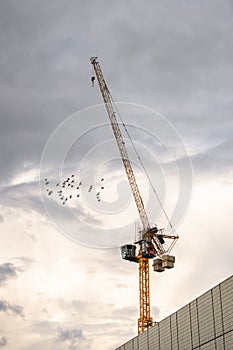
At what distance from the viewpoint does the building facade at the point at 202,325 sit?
6003 cm

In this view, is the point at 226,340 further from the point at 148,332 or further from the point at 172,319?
the point at 148,332

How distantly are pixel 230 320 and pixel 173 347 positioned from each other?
14247 mm

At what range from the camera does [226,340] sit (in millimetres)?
59656

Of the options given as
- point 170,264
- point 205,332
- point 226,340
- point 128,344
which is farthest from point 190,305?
point 170,264

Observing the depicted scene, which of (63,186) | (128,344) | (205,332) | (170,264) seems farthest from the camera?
(170,264)

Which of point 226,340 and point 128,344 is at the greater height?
point 128,344

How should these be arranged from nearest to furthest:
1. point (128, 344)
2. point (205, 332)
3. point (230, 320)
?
point (230, 320)
point (205, 332)
point (128, 344)

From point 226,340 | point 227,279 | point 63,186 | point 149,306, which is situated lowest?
point 226,340

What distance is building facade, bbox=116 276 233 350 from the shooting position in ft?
197

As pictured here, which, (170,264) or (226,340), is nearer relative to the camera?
(226,340)

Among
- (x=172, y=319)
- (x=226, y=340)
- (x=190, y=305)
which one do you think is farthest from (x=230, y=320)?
(x=172, y=319)

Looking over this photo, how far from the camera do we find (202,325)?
6475 centimetres

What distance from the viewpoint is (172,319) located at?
72.4 meters

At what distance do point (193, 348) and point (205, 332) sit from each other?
11.9ft
